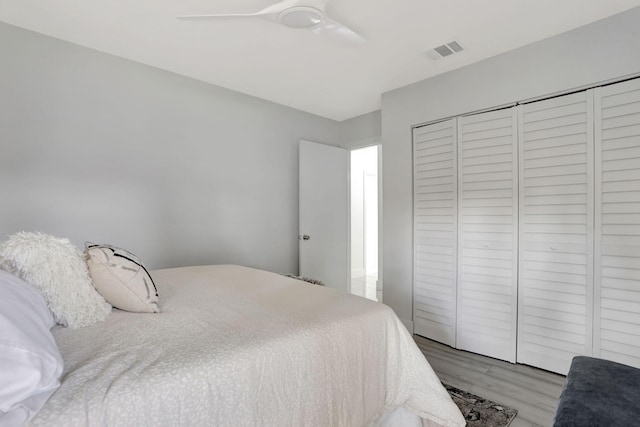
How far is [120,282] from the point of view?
130 centimetres

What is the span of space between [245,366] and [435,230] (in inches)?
91.4

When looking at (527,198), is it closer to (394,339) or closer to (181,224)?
(394,339)

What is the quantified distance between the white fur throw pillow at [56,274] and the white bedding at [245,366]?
0.07 metres

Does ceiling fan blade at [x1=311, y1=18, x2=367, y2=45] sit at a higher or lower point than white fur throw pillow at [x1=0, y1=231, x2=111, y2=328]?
higher

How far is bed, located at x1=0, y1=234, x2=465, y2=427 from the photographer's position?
786 millimetres

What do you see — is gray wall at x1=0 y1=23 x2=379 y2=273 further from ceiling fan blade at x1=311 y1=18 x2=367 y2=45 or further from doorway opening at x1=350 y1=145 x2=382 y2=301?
doorway opening at x1=350 y1=145 x2=382 y2=301

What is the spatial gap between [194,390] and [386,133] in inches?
115

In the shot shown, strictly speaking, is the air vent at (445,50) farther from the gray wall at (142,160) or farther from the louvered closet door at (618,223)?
the gray wall at (142,160)

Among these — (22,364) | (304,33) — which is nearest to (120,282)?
(22,364)

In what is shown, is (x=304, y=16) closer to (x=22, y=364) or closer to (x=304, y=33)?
(x=304, y=33)

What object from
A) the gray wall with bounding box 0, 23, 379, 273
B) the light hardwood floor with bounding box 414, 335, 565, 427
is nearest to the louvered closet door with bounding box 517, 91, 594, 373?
the light hardwood floor with bounding box 414, 335, 565, 427

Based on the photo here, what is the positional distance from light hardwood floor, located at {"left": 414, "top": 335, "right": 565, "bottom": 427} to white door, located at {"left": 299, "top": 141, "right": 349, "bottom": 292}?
161 cm

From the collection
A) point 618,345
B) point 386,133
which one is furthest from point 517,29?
point 618,345

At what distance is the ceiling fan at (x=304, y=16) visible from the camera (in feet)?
5.41
